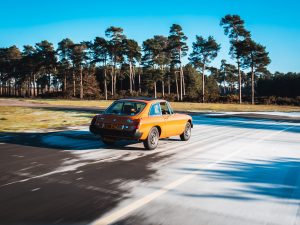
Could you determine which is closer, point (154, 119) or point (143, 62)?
point (154, 119)

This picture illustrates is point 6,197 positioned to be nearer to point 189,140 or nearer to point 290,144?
point 189,140

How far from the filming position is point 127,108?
31.2 feet

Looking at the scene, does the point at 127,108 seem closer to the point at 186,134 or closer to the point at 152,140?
the point at 152,140

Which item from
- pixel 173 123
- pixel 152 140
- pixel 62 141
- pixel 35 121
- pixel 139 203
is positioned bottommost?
pixel 139 203

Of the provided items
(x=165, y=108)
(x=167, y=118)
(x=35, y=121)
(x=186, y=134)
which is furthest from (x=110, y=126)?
(x=35, y=121)

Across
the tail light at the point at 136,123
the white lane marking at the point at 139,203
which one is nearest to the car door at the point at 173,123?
the tail light at the point at 136,123

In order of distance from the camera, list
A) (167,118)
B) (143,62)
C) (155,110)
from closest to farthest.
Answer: (155,110) → (167,118) → (143,62)

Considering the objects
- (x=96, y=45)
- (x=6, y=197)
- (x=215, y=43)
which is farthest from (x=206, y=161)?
(x=96, y=45)

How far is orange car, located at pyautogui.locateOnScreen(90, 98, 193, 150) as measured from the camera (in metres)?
8.84

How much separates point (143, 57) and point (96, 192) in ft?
242

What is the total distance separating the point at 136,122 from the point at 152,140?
3.22 feet

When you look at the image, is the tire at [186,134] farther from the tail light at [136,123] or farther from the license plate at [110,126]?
the license plate at [110,126]

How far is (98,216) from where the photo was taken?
4.15m

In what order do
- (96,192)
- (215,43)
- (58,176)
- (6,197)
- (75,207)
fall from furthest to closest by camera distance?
(215,43) → (58,176) → (96,192) → (6,197) → (75,207)
